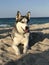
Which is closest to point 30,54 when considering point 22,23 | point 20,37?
point 20,37

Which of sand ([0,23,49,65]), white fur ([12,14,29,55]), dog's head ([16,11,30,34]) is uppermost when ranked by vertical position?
dog's head ([16,11,30,34])

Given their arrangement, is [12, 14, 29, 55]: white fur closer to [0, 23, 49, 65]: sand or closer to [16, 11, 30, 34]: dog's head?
[16, 11, 30, 34]: dog's head

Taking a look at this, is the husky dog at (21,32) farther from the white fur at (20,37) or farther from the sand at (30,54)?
the sand at (30,54)

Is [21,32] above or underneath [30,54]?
above

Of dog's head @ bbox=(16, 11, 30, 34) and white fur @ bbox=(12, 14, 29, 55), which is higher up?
dog's head @ bbox=(16, 11, 30, 34)

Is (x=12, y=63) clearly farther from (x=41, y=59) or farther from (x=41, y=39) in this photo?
(x=41, y=39)

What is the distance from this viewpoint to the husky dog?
813 cm

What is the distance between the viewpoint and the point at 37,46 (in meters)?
9.20

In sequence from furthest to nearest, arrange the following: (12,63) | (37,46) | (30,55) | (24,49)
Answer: (37,46), (24,49), (30,55), (12,63)

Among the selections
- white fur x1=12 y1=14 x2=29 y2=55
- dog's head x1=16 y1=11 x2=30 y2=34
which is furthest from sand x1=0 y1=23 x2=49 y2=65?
dog's head x1=16 y1=11 x2=30 y2=34

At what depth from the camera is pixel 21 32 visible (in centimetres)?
830

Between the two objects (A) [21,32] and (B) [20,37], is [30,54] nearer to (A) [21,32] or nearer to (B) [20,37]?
(B) [20,37]

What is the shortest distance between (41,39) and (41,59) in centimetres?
272

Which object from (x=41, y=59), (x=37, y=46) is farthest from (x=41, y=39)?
(x=41, y=59)
